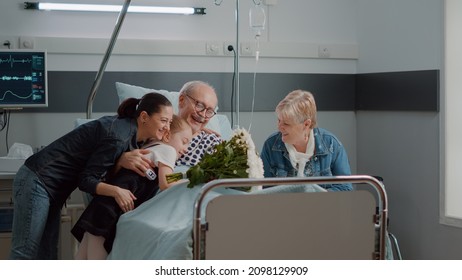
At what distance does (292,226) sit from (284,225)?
0.11ft

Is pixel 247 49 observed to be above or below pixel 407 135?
Answer: above

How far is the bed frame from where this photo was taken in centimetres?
292

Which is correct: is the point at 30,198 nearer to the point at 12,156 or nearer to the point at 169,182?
the point at 169,182

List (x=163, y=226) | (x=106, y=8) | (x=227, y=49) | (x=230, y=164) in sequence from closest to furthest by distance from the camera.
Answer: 1. (x=163, y=226)
2. (x=230, y=164)
3. (x=106, y=8)
4. (x=227, y=49)

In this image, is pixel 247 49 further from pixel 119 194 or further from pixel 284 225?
pixel 284 225

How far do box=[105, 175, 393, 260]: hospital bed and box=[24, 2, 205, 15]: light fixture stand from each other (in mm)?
2412

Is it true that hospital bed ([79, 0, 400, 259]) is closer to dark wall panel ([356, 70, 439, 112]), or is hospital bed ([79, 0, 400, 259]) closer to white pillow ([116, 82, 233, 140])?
white pillow ([116, 82, 233, 140])

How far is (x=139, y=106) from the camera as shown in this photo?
397 cm

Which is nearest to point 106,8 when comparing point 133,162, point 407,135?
point 133,162

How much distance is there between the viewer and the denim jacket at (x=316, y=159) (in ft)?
14.0

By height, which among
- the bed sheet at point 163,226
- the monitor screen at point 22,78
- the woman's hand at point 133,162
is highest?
the monitor screen at point 22,78

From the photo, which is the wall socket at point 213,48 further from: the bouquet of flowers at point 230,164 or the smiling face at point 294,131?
the bouquet of flowers at point 230,164

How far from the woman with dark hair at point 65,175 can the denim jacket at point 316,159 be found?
74 cm

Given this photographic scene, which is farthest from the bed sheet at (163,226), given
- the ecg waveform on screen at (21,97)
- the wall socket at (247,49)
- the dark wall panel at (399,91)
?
the wall socket at (247,49)
